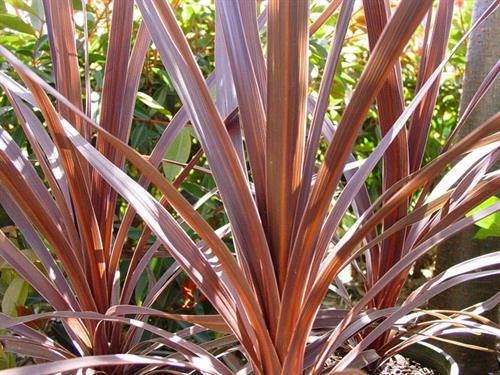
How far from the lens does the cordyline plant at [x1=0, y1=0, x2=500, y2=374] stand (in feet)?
1.70

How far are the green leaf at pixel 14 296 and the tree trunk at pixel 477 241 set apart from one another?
70 centimetres

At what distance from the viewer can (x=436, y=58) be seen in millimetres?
804

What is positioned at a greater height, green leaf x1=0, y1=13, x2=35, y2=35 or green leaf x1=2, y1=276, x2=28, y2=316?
green leaf x1=0, y1=13, x2=35, y2=35

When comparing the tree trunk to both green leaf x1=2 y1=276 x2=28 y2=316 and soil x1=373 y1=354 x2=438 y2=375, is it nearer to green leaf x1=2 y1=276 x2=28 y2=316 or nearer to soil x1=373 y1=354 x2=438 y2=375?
soil x1=373 y1=354 x2=438 y2=375

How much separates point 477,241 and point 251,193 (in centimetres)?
58

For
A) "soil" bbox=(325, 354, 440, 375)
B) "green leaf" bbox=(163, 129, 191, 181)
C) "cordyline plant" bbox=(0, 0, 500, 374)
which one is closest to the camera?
"cordyline plant" bbox=(0, 0, 500, 374)

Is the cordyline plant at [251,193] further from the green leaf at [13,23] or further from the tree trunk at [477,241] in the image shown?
the green leaf at [13,23]

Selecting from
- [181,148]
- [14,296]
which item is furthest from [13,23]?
[14,296]

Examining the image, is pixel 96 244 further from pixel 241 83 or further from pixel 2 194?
pixel 241 83

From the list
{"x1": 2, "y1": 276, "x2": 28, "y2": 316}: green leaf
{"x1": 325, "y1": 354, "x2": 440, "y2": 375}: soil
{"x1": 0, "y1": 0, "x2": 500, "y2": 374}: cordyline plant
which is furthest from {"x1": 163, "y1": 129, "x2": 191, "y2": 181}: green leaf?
{"x1": 325, "y1": 354, "x2": 440, "y2": 375}: soil

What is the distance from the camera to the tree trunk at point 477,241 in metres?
1.01

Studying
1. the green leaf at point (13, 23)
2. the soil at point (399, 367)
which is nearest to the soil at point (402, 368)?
the soil at point (399, 367)

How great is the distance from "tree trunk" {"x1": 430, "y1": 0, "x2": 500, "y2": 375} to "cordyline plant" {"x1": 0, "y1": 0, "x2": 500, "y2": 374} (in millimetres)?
259

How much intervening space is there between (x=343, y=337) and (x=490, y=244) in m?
0.50
